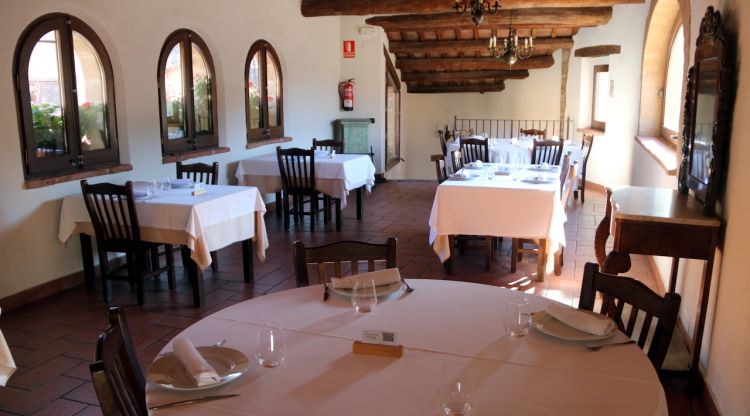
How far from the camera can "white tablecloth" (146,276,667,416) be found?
1.51m

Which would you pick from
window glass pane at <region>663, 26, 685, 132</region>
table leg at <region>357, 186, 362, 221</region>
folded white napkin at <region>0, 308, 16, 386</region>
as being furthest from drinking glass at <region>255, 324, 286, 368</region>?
window glass pane at <region>663, 26, 685, 132</region>

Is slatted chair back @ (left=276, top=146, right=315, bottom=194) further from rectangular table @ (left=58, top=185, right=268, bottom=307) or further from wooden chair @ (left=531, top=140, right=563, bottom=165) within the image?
wooden chair @ (left=531, top=140, right=563, bottom=165)

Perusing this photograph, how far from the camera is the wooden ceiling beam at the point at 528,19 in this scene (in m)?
8.71

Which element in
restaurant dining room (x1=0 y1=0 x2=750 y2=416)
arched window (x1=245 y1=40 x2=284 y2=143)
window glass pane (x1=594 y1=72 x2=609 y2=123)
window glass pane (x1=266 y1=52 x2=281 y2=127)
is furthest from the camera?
window glass pane (x1=594 y1=72 x2=609 y2=123)

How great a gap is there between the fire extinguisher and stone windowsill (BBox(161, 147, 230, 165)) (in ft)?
10.4

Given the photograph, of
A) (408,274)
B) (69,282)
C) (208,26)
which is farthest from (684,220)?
(208,26)

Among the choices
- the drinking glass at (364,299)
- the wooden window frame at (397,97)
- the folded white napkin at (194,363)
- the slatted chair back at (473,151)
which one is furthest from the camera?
the wooden window frame at (397,97)

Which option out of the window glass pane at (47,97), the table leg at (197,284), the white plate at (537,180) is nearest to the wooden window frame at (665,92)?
the white plate at (537,180)

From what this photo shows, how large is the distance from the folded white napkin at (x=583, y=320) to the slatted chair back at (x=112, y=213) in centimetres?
308

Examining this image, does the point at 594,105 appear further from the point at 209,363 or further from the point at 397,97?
the point at 209,363

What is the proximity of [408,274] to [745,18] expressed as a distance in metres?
3.02

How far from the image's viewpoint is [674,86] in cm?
668

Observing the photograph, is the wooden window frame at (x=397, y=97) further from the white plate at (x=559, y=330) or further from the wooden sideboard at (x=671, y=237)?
the white plate at (x=559, y=330)

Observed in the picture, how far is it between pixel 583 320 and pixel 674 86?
569 cm
